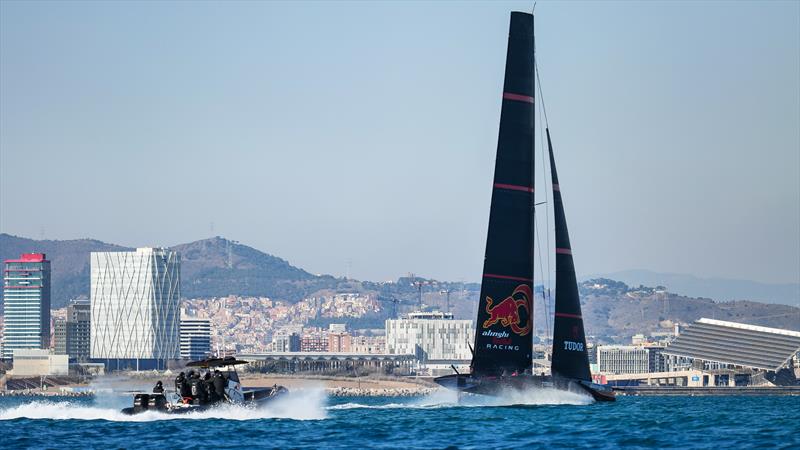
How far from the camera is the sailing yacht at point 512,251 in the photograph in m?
61.7

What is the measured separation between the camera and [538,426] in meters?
50.8

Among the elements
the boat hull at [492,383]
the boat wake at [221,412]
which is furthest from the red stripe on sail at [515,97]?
the boat wake at [221,412]

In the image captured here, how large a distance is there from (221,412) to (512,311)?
44.0 ft

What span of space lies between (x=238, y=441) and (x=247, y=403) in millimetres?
10338

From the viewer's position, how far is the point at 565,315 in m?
65.2

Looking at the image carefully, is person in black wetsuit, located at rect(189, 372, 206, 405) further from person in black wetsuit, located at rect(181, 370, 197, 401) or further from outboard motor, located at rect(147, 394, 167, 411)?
outboard motor, located at rect(147, 394, 167, 411)

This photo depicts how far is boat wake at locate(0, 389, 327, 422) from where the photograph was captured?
177 ft

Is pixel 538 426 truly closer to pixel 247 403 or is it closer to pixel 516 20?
pixel 247 403

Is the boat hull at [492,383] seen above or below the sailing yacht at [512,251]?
below

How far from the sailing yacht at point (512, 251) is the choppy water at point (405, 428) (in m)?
1.24

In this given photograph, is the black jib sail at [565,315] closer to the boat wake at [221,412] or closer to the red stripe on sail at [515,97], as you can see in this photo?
the red stripe on sail at [515,97]

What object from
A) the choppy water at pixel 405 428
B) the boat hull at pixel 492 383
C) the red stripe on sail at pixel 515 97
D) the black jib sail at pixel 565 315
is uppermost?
the red stripe on sail at pixel 515 97

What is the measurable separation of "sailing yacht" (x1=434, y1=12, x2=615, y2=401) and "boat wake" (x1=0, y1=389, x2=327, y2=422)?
504 centimetres

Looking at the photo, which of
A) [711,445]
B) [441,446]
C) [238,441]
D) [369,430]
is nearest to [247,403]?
[369,430]
